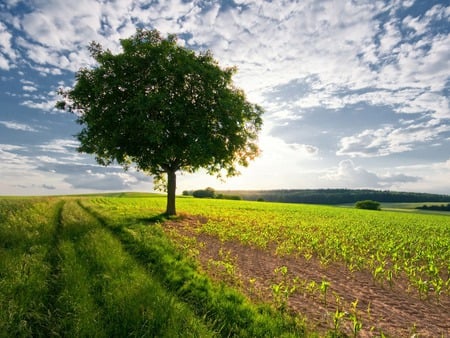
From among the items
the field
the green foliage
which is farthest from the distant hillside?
the field

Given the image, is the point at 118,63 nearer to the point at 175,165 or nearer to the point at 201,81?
the point at 201,81

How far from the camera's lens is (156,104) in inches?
938

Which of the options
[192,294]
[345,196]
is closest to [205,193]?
[345,196]

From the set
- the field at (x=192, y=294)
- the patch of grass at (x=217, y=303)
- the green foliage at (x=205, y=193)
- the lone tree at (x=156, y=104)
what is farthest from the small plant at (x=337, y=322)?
the green foliage at (x=205, y=193)

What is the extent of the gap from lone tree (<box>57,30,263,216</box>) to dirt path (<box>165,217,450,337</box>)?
1415cm

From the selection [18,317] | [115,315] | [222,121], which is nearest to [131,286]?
[115,315]

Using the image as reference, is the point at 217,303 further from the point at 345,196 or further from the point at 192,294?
the point at 345,196

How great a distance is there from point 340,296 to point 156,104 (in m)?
19.6

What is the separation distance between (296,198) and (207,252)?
140 meters

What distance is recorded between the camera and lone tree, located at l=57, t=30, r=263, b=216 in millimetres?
24406

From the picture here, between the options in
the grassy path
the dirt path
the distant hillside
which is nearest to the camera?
the grassy path

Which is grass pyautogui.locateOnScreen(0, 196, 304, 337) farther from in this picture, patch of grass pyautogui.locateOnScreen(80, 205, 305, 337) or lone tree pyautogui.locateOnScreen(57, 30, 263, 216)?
lone tree pyautogui.locateOnScreen(57, 30, 263, 216)

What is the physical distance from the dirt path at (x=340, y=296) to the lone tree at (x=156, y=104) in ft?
46.4

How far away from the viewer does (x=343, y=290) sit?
9.10 metres
